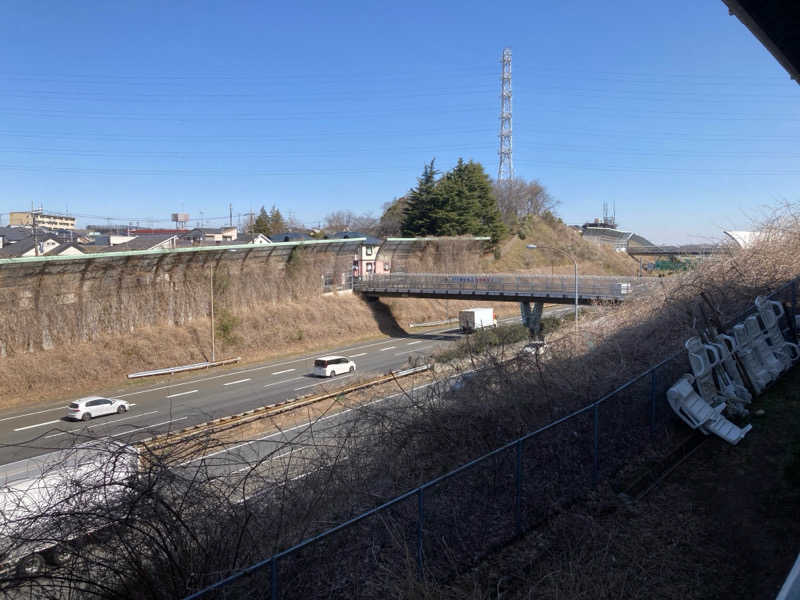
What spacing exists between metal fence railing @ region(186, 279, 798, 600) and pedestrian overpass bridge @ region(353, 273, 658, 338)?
2216cm

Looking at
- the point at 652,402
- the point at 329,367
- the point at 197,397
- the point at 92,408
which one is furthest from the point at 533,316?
the point at 652,402

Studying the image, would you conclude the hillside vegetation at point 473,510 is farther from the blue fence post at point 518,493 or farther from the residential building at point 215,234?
the residential building at point 215,234

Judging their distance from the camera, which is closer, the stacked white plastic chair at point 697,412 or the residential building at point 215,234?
the stacked white plastic chair at point 697,412

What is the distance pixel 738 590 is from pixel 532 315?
35791 mm

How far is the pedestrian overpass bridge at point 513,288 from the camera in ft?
119

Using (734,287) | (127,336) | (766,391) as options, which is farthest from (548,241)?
(766,391)

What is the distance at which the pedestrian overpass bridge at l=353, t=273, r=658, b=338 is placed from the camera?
36.4 meters

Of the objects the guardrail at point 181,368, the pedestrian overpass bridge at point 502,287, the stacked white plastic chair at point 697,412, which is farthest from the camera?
the pedestrian overpass bridge at point 502,287

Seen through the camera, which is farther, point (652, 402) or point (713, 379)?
point (713, 379)

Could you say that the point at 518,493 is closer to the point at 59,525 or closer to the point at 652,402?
the point at 652,402

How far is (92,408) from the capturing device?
24297 millimetres

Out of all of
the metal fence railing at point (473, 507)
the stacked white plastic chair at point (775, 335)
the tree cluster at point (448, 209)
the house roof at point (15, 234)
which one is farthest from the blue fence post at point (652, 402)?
the house roof at point (15, 234)

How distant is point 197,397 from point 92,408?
A: 4.78 metres

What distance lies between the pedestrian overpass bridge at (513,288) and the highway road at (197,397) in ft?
19.7
